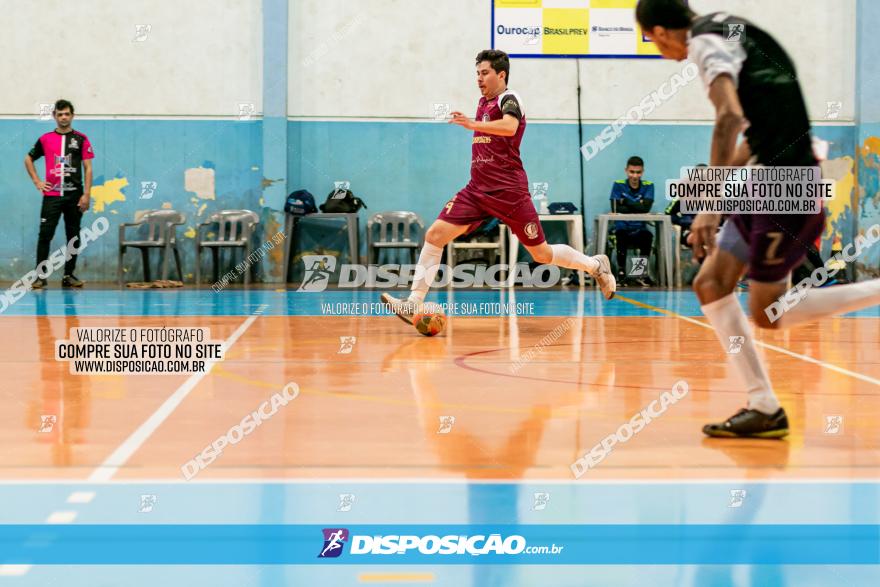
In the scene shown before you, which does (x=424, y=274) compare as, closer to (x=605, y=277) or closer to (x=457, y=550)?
(x=605, y=277)

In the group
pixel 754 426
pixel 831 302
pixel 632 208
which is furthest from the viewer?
pixel 632 208

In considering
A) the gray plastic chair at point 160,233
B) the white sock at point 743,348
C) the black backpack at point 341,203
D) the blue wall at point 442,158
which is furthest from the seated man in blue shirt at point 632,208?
the white sock at point 743,348

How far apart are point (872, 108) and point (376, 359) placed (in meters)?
12.4

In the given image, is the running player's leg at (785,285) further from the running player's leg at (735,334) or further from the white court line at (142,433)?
the white court line at (142,433)

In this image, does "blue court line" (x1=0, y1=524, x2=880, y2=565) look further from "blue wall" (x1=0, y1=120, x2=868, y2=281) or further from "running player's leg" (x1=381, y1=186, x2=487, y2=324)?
"blue wall" (x1=0, y1=120, x2=868, y2=281)

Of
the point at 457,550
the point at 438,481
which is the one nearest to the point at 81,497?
the point at 438,481

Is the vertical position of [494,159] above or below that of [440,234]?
above

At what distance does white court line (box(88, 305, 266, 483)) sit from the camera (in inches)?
151

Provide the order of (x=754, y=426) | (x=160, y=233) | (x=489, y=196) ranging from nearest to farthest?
(x=754, y=426)
(x=489, y=196)
(x=160, y=233)

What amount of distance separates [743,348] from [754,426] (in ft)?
1.08

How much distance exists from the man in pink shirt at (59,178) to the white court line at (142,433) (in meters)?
9.33

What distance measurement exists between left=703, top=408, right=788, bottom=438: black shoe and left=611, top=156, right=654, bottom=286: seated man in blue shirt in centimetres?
1172

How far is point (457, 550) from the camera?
9.78 ft

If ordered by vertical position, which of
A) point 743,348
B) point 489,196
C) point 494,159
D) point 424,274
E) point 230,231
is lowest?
point 743,348
